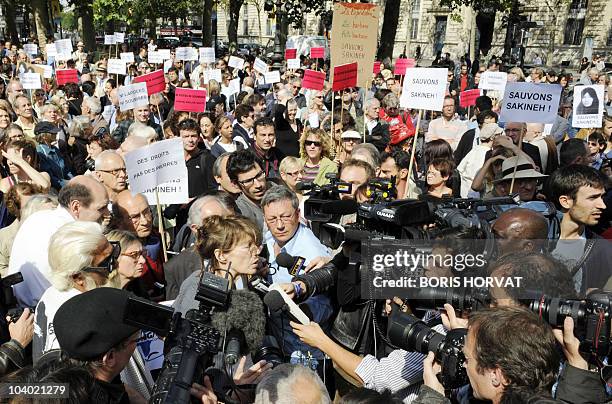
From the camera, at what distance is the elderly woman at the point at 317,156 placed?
250 inches

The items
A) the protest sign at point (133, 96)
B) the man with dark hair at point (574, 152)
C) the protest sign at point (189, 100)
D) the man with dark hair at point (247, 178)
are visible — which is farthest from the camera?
the protest sign at point (189, 100)

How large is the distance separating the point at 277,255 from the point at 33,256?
1.51 meters

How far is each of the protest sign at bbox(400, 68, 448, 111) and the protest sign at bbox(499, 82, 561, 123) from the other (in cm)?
77

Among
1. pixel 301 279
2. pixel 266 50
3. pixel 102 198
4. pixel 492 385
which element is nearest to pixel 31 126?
pixel 102 198

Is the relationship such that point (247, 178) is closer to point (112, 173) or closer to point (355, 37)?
point (112, 173)

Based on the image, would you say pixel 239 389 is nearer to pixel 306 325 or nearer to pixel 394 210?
pixel 306 325

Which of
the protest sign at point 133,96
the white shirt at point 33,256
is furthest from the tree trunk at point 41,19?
the white shirt at point 33,256

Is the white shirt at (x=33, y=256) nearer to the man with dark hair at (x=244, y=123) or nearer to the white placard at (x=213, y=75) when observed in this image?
the man with dark hair at (x=244, y=123)

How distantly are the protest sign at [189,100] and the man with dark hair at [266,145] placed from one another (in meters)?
1.40

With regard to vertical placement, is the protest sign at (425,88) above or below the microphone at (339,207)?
above

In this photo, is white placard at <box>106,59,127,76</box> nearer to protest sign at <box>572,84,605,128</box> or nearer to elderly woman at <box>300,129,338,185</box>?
elderly woman at <box>300,129,338,185</box>

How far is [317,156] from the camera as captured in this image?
6.57 metres

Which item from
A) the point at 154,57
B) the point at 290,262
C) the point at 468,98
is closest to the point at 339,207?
the point at 290,262

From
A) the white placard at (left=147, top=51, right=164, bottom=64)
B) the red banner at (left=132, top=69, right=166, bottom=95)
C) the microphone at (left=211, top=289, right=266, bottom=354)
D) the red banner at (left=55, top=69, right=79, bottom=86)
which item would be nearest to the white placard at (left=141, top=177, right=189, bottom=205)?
the microphone at (left=211, top=289, right=266, bottom=354)
